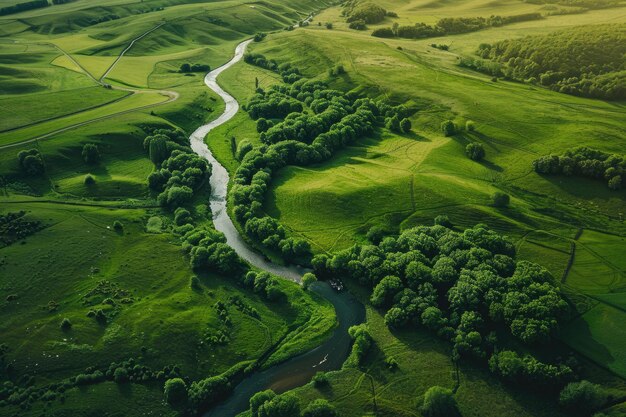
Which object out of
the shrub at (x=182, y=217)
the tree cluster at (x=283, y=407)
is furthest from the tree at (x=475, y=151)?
the tree cluster at (x=283, y=407)

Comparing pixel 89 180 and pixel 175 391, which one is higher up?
pixel 89 180

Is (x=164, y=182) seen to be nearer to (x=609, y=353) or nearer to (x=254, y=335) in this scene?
(x=254, y=335)

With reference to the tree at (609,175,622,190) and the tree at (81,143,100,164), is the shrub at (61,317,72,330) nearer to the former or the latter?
the tree at (81,143,100,164)

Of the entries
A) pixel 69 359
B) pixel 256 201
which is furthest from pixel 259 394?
pixel 256 201

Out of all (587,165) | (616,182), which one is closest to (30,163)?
(587,165)

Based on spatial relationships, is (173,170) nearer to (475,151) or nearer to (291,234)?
(291,234)
